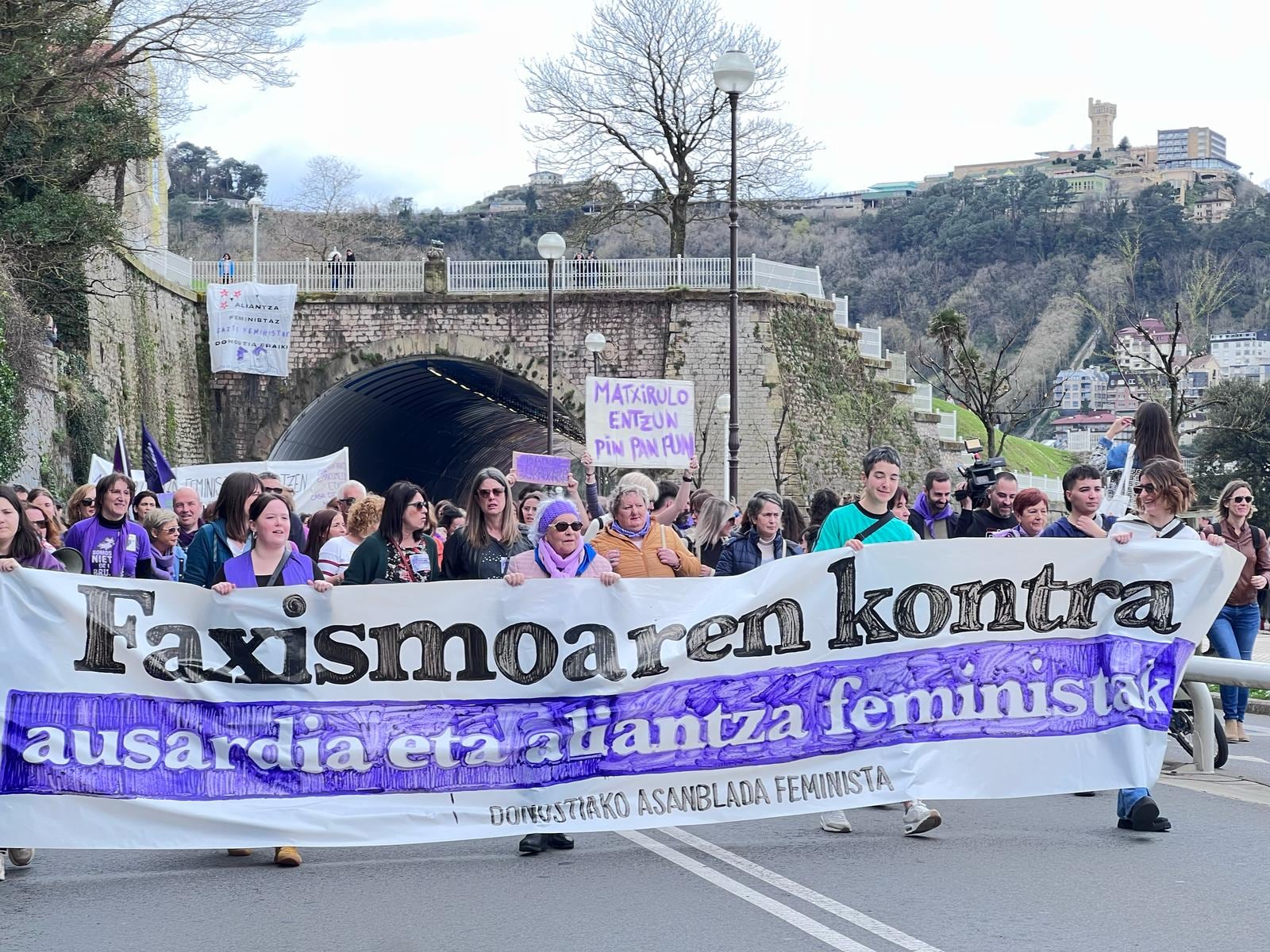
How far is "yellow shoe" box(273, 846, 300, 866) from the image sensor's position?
7.11 metres

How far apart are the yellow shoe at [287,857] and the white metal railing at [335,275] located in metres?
33.8

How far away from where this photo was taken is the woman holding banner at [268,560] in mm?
7465

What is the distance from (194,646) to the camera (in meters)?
7.30

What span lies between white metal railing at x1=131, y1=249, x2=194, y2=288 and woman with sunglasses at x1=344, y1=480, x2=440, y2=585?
28405 millimetres

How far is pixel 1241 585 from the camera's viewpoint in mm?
10805

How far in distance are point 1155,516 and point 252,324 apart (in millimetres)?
34118

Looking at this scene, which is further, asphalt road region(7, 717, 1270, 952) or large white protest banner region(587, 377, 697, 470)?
large white protest banner region(587, 377, 697, 470)

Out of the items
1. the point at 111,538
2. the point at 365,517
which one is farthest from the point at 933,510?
the point at 111,538

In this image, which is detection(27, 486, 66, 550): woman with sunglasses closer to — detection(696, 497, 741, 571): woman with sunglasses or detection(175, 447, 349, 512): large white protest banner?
detection(696, 497, 741, 571): woman with sunglasses

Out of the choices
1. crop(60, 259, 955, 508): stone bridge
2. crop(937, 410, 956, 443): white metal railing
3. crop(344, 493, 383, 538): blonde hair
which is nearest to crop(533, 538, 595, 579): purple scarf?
crop(344, 493, 383, 538): blonde hair

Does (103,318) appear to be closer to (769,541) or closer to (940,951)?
(769,541)

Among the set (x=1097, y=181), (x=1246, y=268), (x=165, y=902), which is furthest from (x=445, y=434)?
(x=1097, y=181)

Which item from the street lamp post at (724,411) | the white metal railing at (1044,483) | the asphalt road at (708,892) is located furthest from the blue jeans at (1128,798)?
the white metal railing at (1044,483)

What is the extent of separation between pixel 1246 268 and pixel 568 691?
116111 millimetres
